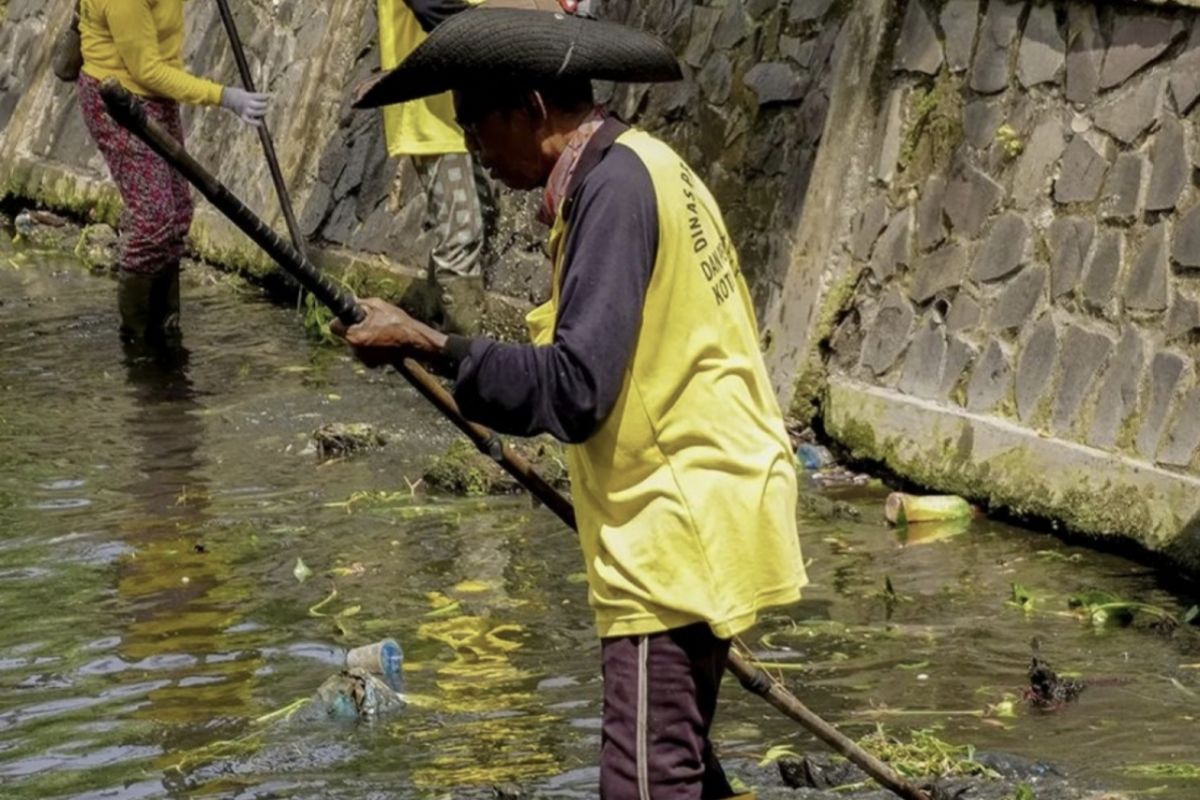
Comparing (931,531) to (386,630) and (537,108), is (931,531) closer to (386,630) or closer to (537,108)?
(386,630)

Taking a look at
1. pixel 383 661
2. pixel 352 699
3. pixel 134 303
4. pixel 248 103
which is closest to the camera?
pixel 352 699

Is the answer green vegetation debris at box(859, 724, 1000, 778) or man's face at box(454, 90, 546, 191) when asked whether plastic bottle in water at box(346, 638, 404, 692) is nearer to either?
green vegetation debris at box(859, 724, 1000, 778)

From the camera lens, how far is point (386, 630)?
777 centimetres

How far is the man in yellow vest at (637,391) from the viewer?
4.69 meters

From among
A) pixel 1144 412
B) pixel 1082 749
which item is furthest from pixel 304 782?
pixel 1144 412

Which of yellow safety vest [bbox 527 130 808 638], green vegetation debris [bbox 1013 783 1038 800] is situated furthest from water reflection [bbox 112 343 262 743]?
yellow safety vest [bbox 527 130 808 638]

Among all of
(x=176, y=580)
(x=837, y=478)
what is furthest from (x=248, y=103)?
(x=176, y=580)

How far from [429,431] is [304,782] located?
4.24m

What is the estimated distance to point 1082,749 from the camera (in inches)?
256

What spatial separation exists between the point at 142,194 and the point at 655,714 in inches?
308

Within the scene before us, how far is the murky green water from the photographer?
6566 millimetres

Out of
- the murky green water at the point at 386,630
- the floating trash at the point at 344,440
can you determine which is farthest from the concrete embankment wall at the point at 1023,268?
the floating trash at the point at 344,440

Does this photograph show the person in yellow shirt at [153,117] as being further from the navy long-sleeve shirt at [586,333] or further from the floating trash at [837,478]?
the navy long-sleeve shirt at [586,333]

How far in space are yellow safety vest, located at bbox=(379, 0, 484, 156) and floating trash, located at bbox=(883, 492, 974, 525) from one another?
3235 mm
